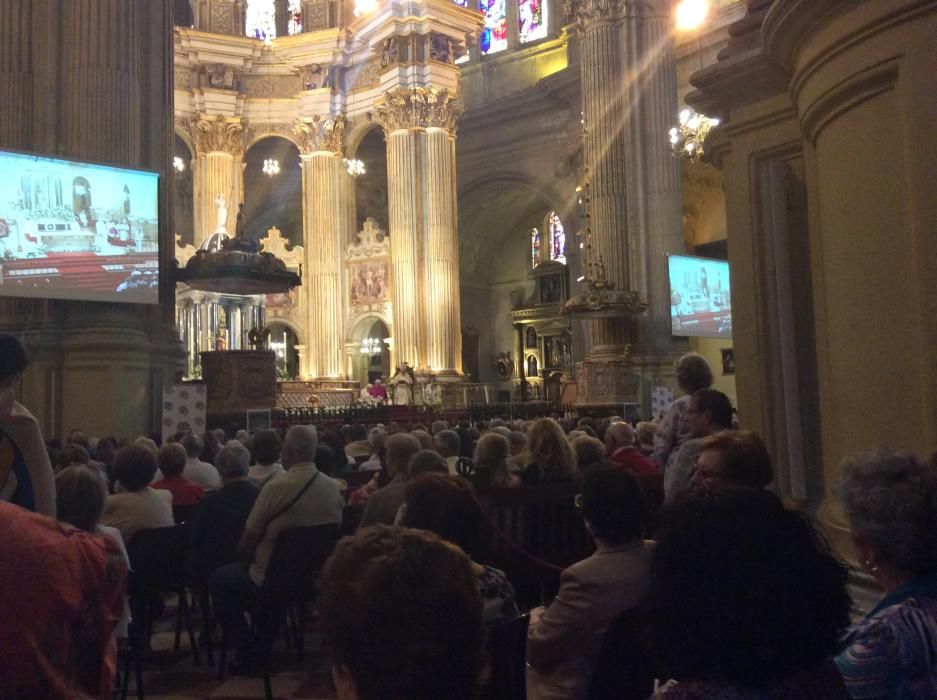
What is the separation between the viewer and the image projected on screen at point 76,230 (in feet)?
35.3

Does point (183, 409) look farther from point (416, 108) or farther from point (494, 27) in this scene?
point (494, 27)

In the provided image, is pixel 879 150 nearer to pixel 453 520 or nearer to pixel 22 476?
pixel 453 520

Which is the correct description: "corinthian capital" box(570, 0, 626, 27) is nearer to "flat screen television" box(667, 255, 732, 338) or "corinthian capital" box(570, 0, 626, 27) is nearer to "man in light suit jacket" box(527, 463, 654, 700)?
"flat screen television" box(667, 255, 732, 338)

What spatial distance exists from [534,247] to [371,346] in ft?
25.3

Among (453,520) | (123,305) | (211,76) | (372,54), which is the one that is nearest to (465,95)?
(372,54)

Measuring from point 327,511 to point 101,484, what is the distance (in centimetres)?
143

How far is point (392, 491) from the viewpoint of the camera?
4.66 metres

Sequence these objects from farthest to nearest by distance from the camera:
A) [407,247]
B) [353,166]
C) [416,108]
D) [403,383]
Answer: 1. [353,166]
2. [416,108]
3. [407,247]
4. [403,383]

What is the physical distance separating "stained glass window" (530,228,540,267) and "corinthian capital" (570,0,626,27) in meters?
13.1

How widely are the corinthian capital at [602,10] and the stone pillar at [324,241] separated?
10.5 meters

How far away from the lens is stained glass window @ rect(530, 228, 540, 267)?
105 feet

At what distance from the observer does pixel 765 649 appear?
1.42 meters

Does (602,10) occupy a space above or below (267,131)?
below

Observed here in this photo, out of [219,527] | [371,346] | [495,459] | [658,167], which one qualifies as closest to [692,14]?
[658,167]
